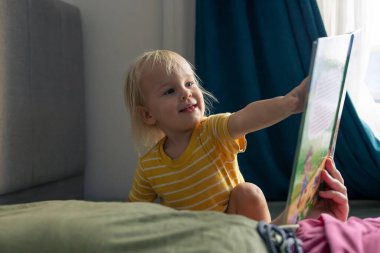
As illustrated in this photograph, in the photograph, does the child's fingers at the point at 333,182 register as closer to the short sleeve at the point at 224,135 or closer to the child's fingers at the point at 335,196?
the child's fingers at the point at 335,196

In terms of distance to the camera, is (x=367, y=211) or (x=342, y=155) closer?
(x=367, y=211)

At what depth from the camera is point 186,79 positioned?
1.22 meters

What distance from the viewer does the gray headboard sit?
161 cm

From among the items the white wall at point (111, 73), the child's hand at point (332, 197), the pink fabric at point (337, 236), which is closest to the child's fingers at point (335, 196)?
the child's hand at point (332, 197)

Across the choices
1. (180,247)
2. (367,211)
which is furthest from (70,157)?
(180,247)

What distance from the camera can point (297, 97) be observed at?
0.86 metres

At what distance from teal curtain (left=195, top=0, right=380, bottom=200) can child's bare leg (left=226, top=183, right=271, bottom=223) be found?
3.03 feet

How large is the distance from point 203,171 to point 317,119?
438mm

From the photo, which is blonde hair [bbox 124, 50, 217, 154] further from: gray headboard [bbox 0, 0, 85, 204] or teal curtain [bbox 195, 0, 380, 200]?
teal curtain [bbox 195, 0, 380, 200]

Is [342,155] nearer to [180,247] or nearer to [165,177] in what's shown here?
[165,177]

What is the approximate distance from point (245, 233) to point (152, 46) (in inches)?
67.0

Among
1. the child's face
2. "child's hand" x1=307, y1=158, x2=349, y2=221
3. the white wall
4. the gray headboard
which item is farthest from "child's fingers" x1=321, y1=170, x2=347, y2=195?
the white wall

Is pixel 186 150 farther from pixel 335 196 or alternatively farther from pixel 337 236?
pixel 337 236

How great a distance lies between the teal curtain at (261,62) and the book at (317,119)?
42.7 inches
